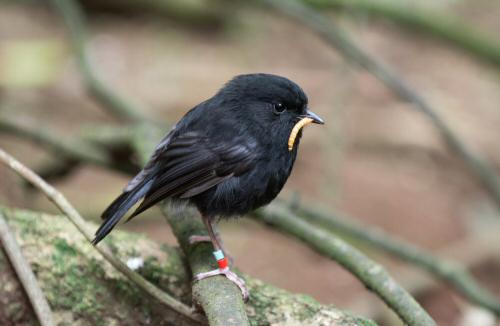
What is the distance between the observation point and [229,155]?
10.1 feet

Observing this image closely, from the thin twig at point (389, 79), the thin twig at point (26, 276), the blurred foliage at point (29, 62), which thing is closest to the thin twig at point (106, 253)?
the thin twig at point (26, 276)

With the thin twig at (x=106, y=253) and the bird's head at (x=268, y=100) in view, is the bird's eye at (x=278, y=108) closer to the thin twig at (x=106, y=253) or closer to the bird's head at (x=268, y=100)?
the bird's head at (x=268, y=100)

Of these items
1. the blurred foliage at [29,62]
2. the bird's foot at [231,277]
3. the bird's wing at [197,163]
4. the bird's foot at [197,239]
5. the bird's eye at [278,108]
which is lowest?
the blurred foliage at [29,62]

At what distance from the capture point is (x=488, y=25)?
1069cm

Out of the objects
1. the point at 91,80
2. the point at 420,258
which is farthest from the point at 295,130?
the point at 91,80

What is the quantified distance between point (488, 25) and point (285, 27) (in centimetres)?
295

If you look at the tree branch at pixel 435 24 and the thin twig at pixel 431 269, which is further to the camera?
the tree branch at pixel 435 24

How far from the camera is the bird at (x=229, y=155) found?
3062mm

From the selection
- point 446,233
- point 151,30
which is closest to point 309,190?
point 446,233

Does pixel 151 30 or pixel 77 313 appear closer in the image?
pixel 77 313

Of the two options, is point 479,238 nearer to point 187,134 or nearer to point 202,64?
point 187,134

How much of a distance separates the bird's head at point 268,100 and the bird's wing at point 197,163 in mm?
147

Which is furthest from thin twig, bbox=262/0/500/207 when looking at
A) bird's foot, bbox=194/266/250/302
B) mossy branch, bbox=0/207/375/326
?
bird's foot, bbox=194/266/250/302

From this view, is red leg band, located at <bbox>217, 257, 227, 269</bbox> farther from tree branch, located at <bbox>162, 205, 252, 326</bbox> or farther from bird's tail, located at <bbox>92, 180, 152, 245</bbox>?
bird's tail, located at <bbox>92, 180, 152, 245</bbox>
